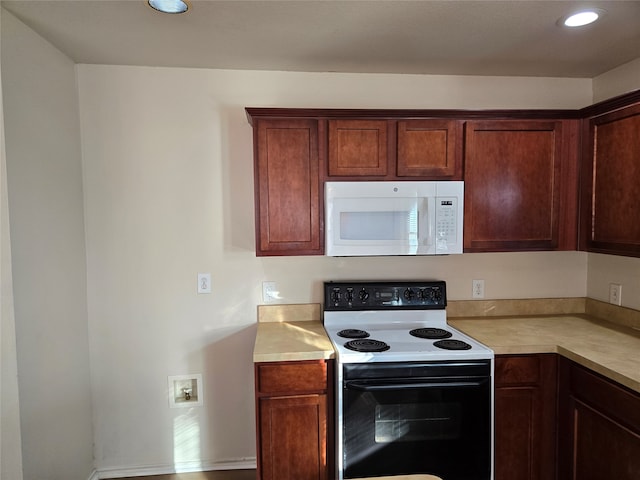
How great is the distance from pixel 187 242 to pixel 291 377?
39.7 inches

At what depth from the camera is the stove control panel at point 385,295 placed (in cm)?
224

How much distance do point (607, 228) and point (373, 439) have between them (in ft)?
5.20

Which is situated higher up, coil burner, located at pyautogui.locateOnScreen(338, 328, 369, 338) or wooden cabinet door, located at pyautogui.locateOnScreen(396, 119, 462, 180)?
wooden cabinet door, located at pyautogui.locateOnScreen(396, 119, 462, 180)

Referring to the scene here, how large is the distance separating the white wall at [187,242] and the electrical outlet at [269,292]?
0.13 feet

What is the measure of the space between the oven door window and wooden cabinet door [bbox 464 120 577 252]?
78cm

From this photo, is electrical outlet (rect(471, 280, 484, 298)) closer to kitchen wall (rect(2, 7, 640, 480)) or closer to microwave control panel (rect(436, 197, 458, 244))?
kitchen wall (rect(2, 7, 640, 480))

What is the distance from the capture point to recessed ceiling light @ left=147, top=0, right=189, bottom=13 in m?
1.49

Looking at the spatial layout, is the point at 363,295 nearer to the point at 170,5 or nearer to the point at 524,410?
the point at 524,410

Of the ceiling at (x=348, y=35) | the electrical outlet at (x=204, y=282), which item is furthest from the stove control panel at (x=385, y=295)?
the ceiling at (x=348, y=35)

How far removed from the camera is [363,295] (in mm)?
2256

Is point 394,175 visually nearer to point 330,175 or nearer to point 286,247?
point 330,175

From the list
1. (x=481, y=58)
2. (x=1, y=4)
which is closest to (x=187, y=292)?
(x=1, y=4)

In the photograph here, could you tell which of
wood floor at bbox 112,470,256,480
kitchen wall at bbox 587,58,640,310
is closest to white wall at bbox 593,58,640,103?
kitchen wall at bbox 587,58,640,310

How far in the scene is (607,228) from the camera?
1972 mm
